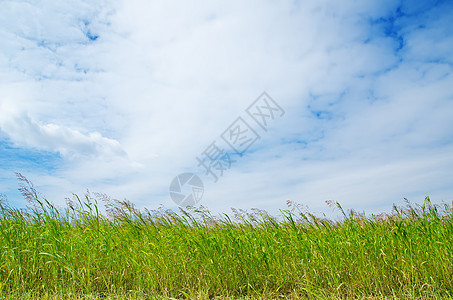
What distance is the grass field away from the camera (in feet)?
11.3

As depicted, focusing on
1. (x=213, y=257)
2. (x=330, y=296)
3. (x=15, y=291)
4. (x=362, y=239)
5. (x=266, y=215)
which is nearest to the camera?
(x=330, y=296)

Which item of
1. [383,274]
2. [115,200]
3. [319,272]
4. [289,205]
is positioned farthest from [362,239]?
[115,200]

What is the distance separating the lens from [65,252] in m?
3.92

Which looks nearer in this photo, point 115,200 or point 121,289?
point 121,289

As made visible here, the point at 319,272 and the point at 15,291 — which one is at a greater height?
the point at 15,291

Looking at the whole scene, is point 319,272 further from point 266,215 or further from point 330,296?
point 266,215

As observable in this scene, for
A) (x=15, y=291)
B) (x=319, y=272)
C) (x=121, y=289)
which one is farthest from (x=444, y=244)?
(x=15, y=291)

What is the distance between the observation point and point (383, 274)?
138 inches

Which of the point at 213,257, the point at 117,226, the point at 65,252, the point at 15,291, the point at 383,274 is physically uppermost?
the point at 117,226

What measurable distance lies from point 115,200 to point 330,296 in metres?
3.30

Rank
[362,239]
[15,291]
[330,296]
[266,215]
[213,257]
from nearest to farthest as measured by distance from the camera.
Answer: [330,296] → [15,291] → [213,257] → [362,239] → [266,215]

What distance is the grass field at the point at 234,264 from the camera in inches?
136

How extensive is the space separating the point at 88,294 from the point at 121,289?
0.33 meters

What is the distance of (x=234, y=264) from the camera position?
3697 millimetres
